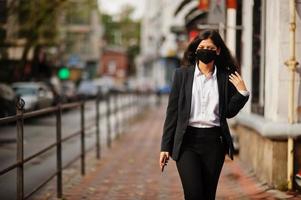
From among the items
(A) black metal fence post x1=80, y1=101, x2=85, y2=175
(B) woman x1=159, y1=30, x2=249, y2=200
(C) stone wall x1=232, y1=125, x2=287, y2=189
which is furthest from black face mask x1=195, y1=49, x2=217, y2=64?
(A) black metal fence post x1=80, y1=101, x2=85, y2=175

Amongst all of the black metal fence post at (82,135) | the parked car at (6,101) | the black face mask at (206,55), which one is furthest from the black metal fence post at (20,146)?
the parked car at (6,101)

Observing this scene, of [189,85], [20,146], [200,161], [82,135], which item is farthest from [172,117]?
[82,135]

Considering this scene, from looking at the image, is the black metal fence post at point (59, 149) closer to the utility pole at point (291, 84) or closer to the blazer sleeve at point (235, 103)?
the utility pole at point (291, 84)

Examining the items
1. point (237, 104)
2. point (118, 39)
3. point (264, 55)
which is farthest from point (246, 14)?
point (118, 39)

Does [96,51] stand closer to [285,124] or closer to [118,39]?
[118,39]

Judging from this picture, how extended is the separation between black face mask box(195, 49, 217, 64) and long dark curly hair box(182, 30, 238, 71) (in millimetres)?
115

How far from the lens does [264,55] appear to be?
1005 centimetres

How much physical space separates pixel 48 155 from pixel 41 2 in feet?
62.7

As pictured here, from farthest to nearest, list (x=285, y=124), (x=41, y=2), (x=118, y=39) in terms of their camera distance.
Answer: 1. (x=118, y=39)
2. (x=41, y=2)
3. (x=285, y=124)

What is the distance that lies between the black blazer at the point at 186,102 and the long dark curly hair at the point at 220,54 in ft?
0.35

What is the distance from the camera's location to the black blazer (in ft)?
17.5

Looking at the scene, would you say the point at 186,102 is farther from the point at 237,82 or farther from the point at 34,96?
the point at 34,96

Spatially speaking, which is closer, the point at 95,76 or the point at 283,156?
the point at 283,156

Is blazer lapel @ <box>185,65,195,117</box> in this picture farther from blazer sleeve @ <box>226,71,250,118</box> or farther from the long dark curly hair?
blazer sleeve @ <box>226,71,250,118</box>
